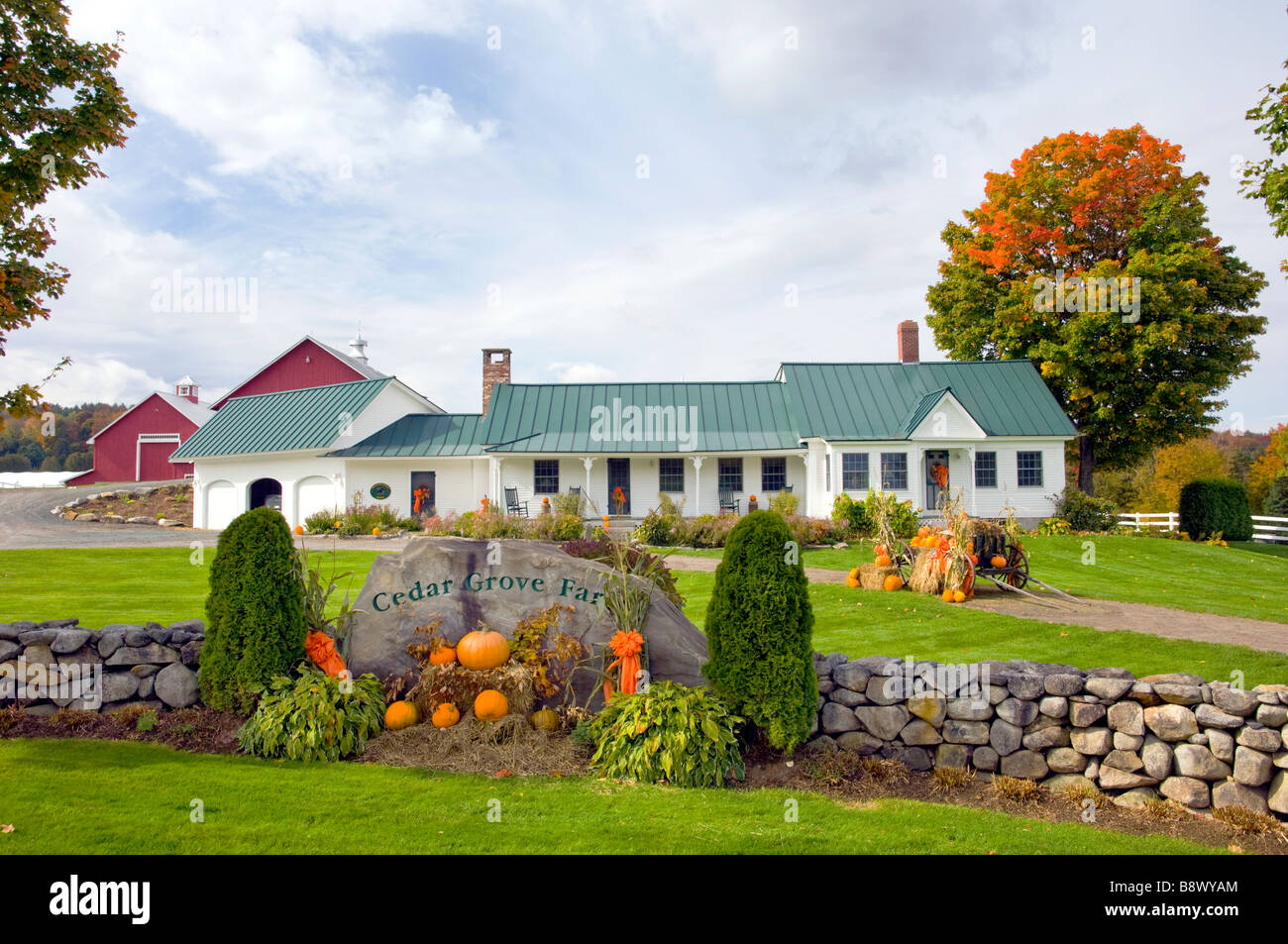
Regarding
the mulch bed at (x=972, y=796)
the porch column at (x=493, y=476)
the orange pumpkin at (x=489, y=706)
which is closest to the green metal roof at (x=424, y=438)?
the porch column at (x=493, y=476)

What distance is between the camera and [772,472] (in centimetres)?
2488

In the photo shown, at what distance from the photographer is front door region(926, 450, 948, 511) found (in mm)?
23656

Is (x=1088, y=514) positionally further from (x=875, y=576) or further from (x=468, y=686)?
(x=468, y=686)

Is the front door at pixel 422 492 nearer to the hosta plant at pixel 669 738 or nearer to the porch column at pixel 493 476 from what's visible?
the porch column at pixel 493 476

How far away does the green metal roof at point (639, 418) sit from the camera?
24.4 m

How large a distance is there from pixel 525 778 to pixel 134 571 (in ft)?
36.9

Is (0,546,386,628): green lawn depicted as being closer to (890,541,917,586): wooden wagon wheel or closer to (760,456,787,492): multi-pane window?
(890,541,917,586): wooden wagon wheel

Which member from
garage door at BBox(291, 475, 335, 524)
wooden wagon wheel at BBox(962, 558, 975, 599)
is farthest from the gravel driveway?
wooden wagon wheel at BBox(962, 558, 975, 599)

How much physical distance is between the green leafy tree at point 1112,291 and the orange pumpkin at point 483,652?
23.9m

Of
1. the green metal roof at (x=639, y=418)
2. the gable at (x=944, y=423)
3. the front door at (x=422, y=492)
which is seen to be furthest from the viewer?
the front door at (x=422, y=492)

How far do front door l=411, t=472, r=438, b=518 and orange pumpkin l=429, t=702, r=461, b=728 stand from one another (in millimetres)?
19937
